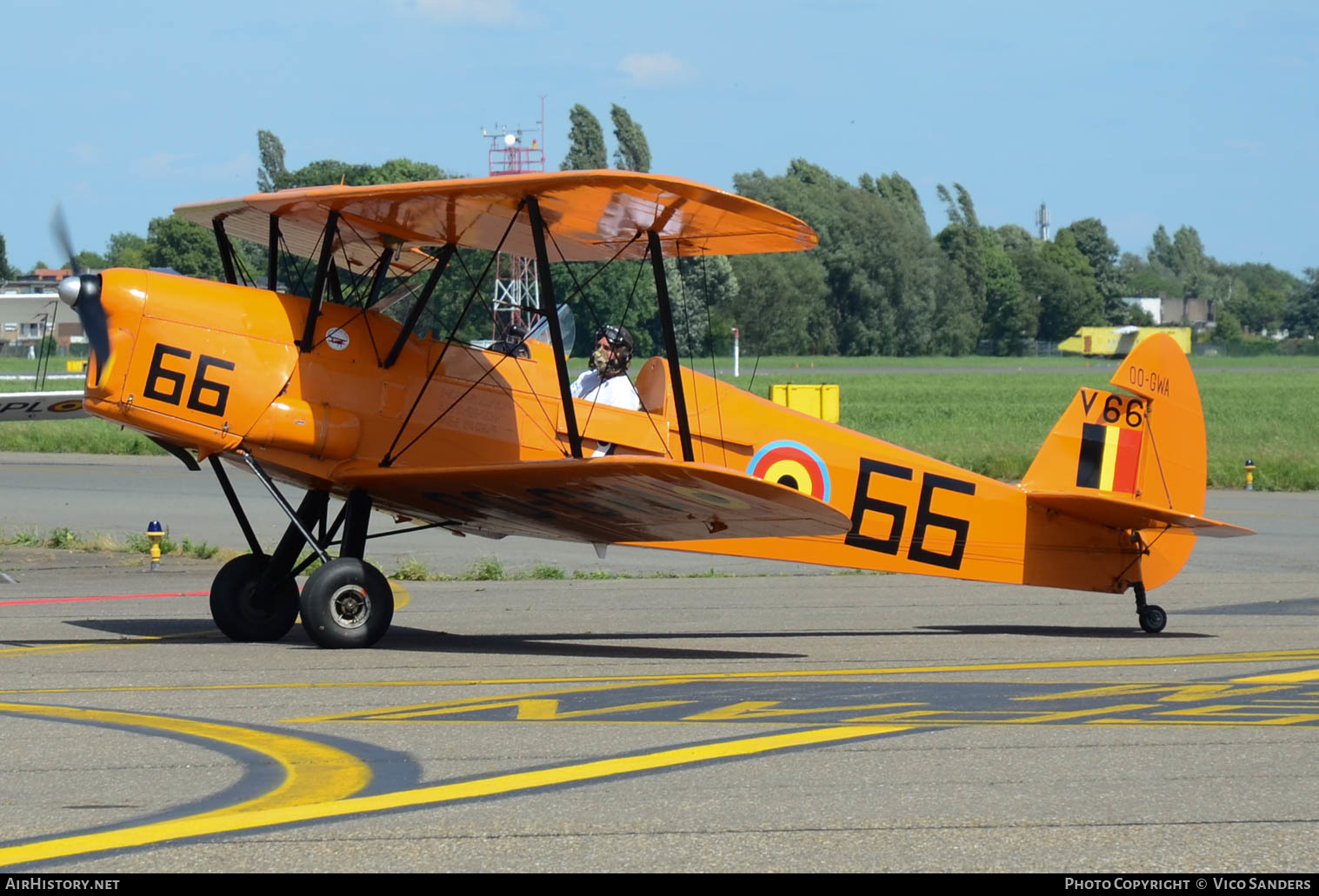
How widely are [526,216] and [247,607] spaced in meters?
3.26

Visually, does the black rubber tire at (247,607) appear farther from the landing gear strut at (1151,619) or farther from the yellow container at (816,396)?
the yellow container at (816,396)

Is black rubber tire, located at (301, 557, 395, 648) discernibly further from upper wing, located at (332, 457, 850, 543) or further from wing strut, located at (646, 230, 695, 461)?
wing strut, located at (646, 230, 695, 461)

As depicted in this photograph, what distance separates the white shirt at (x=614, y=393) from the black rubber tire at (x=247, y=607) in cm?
248

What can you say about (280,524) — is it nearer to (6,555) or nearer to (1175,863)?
(6,555)

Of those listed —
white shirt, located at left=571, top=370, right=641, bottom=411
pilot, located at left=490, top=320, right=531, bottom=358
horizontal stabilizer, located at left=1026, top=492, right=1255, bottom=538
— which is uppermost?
pilot, located at left=490, top=320, right=531, bottom=358

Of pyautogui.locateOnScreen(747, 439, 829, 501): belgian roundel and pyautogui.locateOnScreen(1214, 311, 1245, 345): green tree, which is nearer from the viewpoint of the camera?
pyautogui.locateOnScreen(747, 439, 829, 501): belgian roundel

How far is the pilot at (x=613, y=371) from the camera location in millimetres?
10250

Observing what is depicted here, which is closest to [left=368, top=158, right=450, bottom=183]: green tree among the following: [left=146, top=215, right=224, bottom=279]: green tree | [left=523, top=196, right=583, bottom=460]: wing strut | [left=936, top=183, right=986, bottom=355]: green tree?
[left=146, top=215, right=224, bottom=279]: green tree

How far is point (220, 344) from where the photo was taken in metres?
9.18

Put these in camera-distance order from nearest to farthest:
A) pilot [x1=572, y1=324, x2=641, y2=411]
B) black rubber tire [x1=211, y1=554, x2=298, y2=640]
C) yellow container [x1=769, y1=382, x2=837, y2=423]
Result: black rubber tire [x1=211, y1=554, x2=298, y2=640] < pilot [x1=572, y1=324, x2=641, y2=411] < yellow container [x1=769, y1=382, x2=837, y2=423]

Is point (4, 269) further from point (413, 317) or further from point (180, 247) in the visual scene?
point (413, 317)

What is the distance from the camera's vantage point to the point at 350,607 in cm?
934

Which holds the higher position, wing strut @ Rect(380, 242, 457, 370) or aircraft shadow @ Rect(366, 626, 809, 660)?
wing strut @ Rect(380, 242, 457, 370)

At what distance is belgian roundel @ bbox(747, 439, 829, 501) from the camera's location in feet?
34.4
